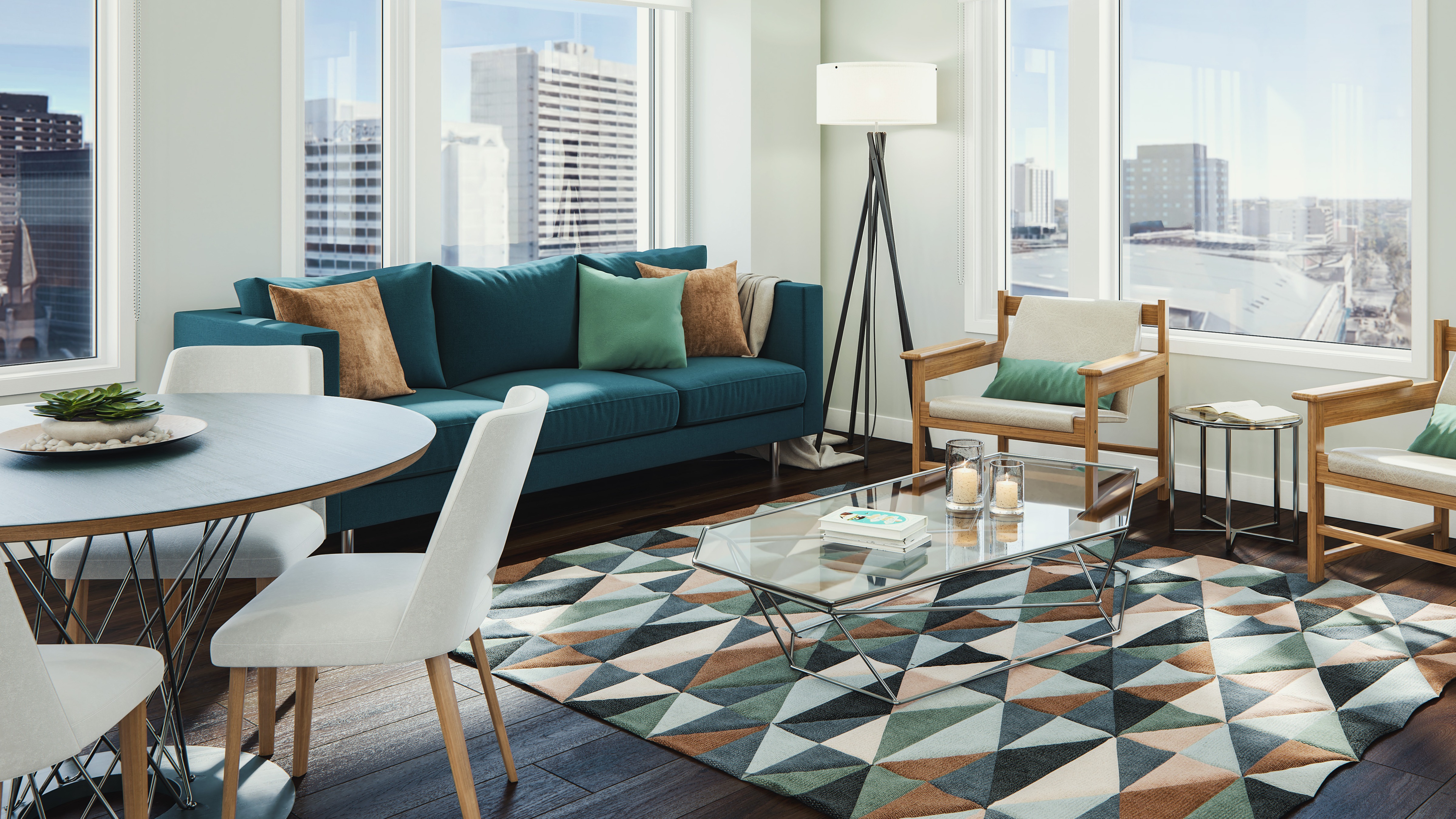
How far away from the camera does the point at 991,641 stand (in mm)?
3146

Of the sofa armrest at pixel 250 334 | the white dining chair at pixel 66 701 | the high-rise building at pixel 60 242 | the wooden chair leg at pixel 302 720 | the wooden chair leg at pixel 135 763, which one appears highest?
the high-rise building at pixel 60 242

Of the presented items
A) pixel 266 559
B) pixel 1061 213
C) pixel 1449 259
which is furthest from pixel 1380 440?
pixel 266 559

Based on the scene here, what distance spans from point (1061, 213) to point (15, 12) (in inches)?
160

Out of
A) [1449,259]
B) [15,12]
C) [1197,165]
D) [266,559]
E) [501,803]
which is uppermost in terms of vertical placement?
[15,12]

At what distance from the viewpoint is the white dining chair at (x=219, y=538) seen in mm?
2404

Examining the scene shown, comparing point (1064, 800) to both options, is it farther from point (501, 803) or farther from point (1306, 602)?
point (1306, 602)

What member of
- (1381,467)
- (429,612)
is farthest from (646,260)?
(429,612)

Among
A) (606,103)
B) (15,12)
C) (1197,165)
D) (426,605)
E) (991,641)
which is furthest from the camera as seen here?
(606,103)

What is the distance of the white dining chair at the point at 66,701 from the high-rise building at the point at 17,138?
8.25 feet

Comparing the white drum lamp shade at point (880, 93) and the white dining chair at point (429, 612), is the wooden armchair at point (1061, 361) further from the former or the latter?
the white dining chair at point (429, 612)

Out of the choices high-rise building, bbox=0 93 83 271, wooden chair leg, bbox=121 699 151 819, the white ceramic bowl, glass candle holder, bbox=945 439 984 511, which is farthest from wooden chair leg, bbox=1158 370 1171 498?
high-rise building, bbox=0 93 83 271

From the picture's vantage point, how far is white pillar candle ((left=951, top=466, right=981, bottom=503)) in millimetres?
3115

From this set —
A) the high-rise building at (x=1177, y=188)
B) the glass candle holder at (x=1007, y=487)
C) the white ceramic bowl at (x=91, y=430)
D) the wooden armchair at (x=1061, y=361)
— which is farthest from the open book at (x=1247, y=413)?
the white ceramic bowl at (x=91, y=430)

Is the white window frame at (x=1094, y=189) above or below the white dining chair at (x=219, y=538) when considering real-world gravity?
above
